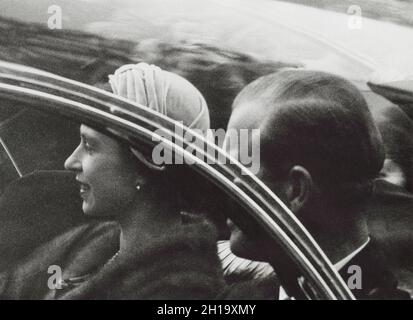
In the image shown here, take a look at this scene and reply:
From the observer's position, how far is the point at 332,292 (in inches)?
200

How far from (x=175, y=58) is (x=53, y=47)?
1.01 metres

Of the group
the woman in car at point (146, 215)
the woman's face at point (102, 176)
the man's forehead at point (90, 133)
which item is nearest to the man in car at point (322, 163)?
the woman in car at point (146, 215)

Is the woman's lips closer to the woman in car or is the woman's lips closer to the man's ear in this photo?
the woman in car

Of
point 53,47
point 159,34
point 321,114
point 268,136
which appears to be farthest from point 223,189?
point 53,47

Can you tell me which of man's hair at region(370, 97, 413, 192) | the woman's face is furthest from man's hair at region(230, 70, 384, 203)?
the woman's face

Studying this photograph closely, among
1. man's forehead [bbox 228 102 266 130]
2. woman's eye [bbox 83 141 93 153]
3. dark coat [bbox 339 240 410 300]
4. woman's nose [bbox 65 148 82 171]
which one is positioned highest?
man's forehead [bbox 228 102 266 130]

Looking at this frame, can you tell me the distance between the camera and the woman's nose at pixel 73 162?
522 centimetres

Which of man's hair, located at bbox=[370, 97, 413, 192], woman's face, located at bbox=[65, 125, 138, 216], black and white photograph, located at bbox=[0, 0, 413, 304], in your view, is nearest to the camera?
black and white photograph, located at bbox=[0, 0, 413, 304]

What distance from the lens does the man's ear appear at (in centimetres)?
518

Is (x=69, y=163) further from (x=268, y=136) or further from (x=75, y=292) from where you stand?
(x=268, y=136)

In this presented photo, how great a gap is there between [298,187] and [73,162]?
1.89 meters

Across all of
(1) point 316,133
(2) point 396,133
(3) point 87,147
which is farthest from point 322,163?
(3) point 87,147

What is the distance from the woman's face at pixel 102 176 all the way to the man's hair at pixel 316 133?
1085 millimetres

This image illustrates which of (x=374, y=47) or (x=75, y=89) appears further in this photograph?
(x=374, y=47)
